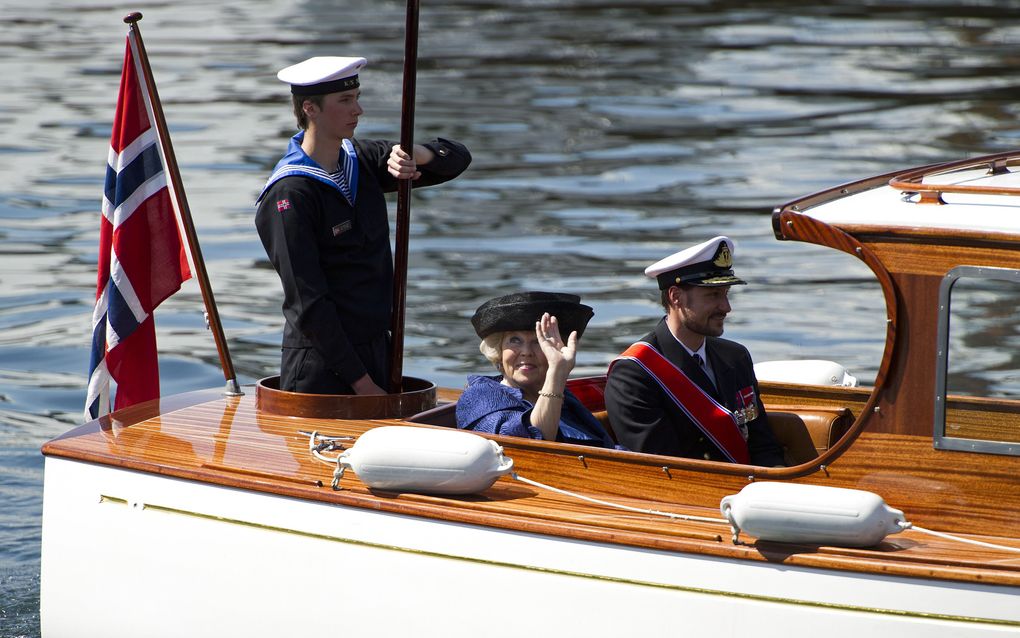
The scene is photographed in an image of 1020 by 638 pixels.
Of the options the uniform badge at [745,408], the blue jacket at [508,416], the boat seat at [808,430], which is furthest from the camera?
the boat seat at [808,430]

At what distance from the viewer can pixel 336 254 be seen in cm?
561

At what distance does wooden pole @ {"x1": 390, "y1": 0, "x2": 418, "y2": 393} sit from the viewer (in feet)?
18.1

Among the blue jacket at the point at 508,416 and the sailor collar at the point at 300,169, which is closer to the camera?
the blue jacket at the point at 508,416

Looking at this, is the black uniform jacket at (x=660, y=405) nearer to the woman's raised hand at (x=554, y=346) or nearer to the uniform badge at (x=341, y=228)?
the woman's raised hand at (x=554, y=346)

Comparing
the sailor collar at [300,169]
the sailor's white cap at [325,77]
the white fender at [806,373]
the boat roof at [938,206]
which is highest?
the sailor's white cap at [325,77]

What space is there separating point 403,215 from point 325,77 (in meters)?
0.63

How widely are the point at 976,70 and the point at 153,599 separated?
19135 millimetres

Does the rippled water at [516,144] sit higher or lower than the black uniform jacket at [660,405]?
lower

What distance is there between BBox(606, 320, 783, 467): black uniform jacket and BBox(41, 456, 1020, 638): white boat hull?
0.73m

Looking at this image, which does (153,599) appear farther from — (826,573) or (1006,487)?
(1006,487)

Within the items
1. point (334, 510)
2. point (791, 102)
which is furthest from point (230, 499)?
point (791, 102)

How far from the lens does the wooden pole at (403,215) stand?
551 cm

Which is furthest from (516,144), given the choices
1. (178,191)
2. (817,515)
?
(817,515)

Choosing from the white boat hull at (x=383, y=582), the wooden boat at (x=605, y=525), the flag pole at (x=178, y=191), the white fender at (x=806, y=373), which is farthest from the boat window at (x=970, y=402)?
the flag pole at (x=178, y=191)
